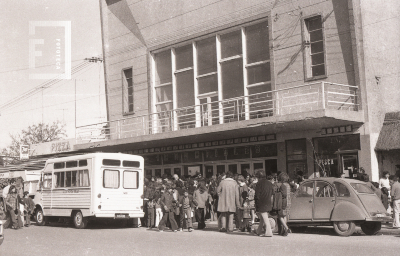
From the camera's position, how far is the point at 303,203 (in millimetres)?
15141

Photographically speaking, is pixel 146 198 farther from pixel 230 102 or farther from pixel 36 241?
pixel 230 102

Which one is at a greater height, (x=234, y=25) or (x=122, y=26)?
(x=122, y=26)

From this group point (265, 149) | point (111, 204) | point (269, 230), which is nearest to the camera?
point (269, 230)

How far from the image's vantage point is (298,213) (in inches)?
598

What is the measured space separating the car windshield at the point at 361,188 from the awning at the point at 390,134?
5499 mm

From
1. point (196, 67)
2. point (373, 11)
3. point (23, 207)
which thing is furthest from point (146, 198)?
point (373, 11)

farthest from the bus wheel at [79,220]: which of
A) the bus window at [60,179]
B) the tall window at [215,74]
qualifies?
the tall window at [215,74]

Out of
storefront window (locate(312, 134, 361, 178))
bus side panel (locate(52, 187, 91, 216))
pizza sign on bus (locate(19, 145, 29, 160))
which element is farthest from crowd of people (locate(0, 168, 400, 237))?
pizza sign on bus (locate(19, 145, 29, 160))

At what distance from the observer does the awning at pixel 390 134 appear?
19.8 meters

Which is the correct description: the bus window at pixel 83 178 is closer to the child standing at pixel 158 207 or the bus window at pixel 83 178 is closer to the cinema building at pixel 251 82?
the child standing at pixel 158 207

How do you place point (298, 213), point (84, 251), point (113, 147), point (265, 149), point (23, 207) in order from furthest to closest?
point (113, 147) → point (265, 149) → point (23, 207) → point (298, 213) → point (84, 251)

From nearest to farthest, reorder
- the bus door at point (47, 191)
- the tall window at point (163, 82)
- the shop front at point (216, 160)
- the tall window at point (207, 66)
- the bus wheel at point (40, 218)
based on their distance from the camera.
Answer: the bus door at point (47, 191), the bus wheel at point (40, 218), the shop front at point (216, 160), the tall window at point (207, 66), the tall window at point (163, 82)

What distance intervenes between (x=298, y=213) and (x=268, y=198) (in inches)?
56.2

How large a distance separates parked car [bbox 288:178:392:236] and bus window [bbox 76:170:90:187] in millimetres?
7621
